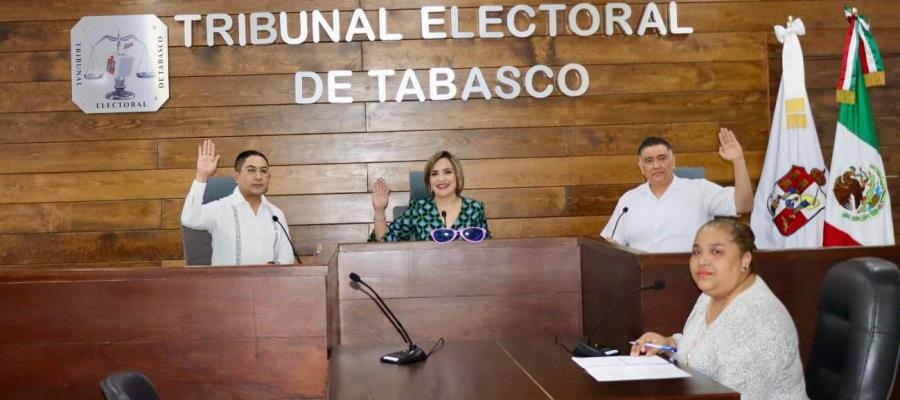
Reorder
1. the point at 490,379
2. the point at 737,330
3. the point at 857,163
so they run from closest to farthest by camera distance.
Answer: the point at 490,379
the point at 737,330
the point at 857,163

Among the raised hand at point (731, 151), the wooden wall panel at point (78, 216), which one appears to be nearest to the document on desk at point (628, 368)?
the raised hand at point (731, 151)

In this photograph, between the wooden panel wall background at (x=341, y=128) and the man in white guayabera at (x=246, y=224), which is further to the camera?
the wooden panel wall background at (x=341, y=128)

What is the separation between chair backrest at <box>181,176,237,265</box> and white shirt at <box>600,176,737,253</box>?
70.1 inches

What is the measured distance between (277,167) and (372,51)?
830 mm

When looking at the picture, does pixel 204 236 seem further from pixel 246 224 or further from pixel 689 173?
pixel 689 173

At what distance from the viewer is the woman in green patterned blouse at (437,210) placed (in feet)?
12.0

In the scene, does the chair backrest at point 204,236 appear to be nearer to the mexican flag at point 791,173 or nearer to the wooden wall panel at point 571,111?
the wooden wall panel at point 571,111

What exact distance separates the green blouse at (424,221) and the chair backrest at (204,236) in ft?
2.58

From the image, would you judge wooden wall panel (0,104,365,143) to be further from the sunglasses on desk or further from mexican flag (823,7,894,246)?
mexican flag (823,7,894,246)

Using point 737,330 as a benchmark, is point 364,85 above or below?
above

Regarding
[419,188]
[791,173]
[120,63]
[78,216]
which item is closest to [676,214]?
[791,173]

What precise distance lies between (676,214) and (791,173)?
41.3 inches

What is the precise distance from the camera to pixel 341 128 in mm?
4625

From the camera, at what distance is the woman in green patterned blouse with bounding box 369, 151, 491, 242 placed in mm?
3654
